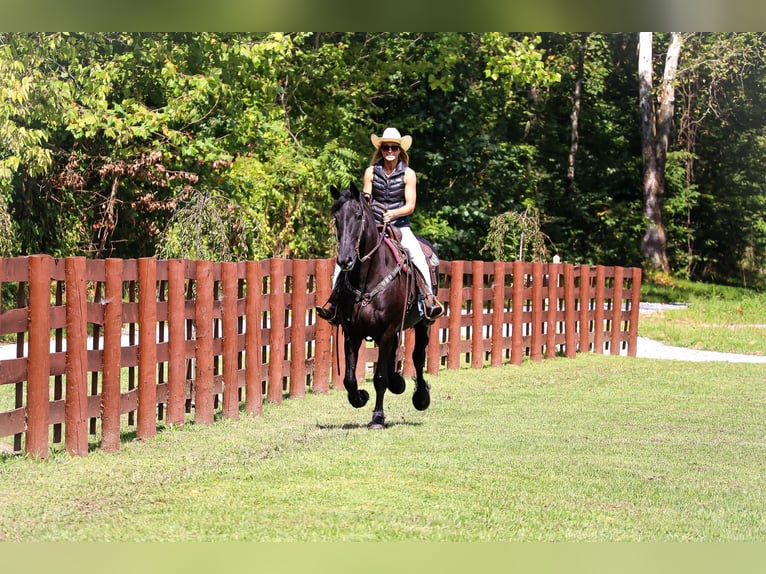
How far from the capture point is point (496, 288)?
19.7 metres

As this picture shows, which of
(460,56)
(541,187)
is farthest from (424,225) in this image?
(541,187)

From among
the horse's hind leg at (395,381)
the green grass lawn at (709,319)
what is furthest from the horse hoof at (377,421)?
the green grass lawn at (709,319)

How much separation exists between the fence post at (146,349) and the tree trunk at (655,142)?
31.4 m

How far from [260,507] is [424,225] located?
28.1 m

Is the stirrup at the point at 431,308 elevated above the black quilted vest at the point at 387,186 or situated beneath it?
situated beneath

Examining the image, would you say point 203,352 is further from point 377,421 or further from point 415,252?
point 415,252

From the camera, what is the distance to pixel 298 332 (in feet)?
49.4

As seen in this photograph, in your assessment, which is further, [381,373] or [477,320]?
[477,320]

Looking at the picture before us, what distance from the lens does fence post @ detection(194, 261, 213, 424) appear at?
40.5 feet

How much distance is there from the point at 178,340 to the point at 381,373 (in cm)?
198

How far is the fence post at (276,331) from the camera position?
46.8ft

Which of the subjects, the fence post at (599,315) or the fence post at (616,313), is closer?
the fence post at (599,315)

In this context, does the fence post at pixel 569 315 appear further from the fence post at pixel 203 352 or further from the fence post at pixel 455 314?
the fence post at pixel 203 352

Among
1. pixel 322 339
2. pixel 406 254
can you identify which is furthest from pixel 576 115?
pixel 406 254
